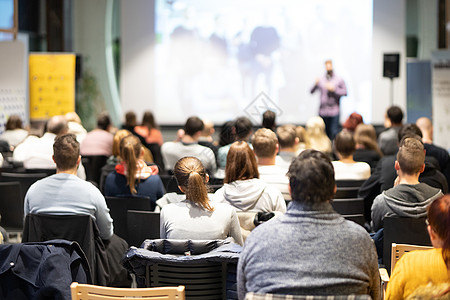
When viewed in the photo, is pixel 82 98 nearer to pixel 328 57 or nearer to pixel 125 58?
pixel 125 58

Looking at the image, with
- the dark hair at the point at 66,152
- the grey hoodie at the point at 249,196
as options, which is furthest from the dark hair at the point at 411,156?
the dark hair at the point at 66,152

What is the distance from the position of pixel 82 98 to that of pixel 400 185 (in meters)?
9.10

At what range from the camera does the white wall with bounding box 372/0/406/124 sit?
1063 centimetres

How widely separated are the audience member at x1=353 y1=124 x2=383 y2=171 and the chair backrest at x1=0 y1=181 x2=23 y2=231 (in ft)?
10.4

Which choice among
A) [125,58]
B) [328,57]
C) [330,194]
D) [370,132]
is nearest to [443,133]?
[328,57]

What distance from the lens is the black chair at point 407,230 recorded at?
340cm

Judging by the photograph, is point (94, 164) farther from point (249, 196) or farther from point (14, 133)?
point (249, 196)

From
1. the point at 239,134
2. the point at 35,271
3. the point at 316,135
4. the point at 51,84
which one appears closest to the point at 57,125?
the point at 239,134

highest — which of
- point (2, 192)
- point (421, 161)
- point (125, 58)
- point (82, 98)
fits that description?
point (125, 58)

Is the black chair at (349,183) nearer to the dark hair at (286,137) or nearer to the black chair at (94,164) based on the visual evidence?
the dark hair at (286,137)

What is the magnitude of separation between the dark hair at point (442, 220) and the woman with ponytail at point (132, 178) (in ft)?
8.73

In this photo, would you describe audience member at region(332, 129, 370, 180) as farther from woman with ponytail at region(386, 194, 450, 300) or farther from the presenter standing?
the presenter standing

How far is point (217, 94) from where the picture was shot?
1120 cm

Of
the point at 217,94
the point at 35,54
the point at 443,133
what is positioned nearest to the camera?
the point at 443,133
